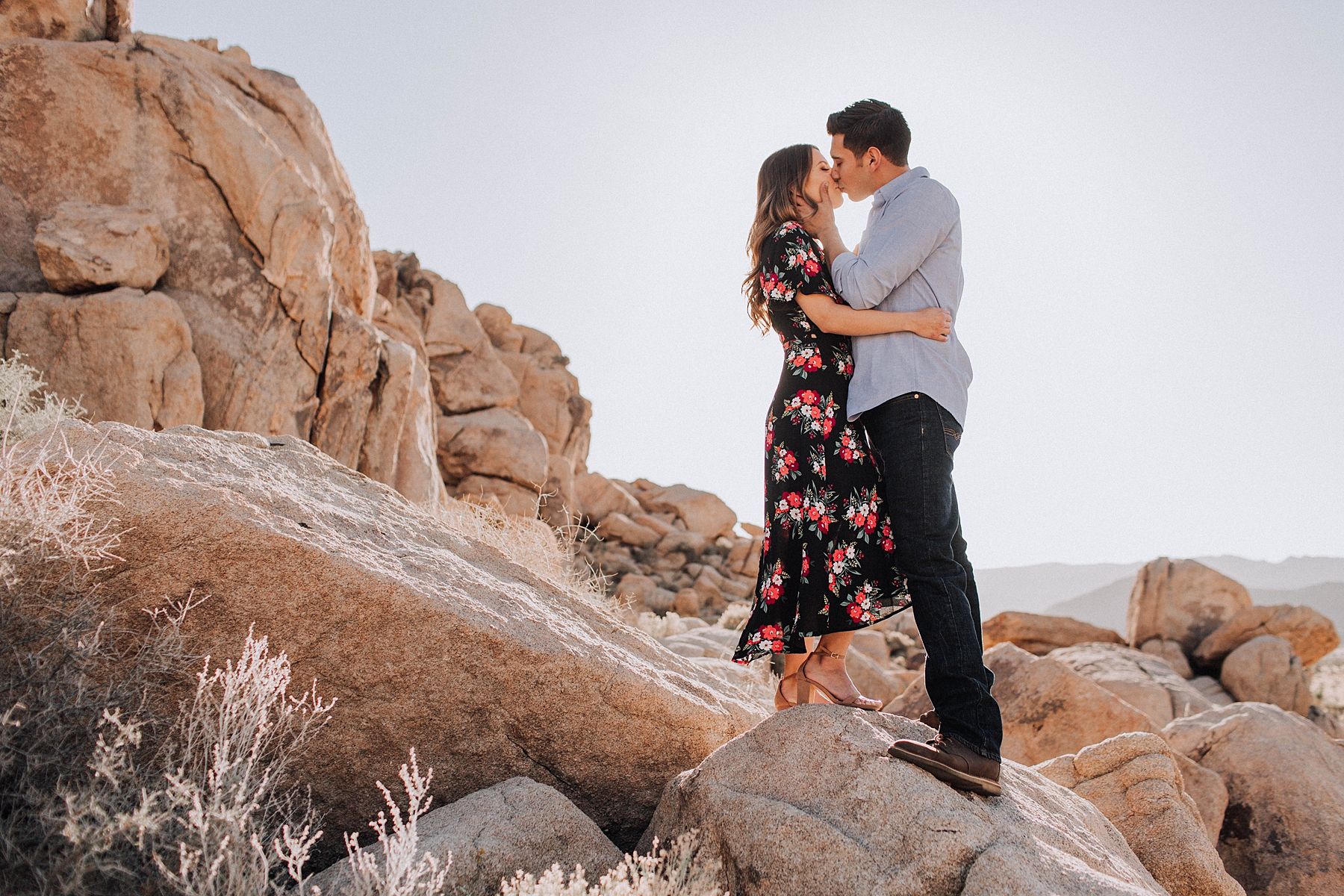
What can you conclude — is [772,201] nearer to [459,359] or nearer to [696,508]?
[459,359]

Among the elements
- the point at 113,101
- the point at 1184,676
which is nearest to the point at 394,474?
the point at 113,101

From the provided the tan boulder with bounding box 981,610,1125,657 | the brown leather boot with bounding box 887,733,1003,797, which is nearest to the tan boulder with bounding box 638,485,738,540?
the tan boulder with bounding box 981,610,1125,657

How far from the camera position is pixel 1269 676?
13453 millimetres

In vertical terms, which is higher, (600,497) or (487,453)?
(487,453)

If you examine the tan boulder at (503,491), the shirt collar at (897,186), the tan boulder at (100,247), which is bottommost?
the tan boulder at (503,491)

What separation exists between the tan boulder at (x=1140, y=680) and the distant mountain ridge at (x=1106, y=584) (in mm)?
95916

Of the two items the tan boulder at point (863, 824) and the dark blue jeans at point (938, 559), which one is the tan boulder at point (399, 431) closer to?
the tan boulder at point (863, 824)

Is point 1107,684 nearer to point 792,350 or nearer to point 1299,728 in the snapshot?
point 1299,728

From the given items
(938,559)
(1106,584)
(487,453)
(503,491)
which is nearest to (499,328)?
(487,453)

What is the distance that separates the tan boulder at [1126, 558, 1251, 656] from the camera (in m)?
15.6

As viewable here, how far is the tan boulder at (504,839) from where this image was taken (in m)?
2.30

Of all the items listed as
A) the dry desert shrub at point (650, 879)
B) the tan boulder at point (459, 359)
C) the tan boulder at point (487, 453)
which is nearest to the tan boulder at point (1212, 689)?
the tan boulder at point (487, 453)

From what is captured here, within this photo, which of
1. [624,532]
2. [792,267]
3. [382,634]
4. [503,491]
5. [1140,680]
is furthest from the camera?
[624,532]

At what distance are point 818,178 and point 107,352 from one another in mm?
7933
